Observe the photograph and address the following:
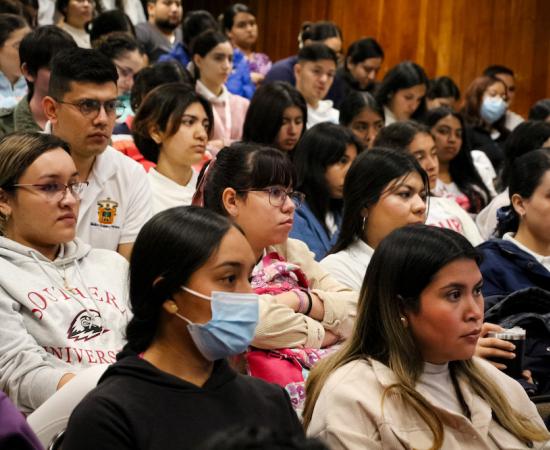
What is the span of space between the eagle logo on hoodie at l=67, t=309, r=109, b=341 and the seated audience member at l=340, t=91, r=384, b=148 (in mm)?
2640

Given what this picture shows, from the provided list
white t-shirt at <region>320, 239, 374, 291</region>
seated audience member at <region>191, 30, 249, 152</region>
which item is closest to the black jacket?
white t-shirt at <region>320, 239, 374, 291</region>

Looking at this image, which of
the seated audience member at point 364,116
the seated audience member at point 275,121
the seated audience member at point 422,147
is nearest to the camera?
the seated audience member at point 422,147

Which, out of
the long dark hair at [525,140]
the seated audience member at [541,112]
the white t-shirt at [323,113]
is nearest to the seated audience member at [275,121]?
the long dark hair at [525,140]

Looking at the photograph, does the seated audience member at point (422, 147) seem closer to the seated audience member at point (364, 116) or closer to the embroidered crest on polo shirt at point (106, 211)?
the seated audience member at point (364, 116)

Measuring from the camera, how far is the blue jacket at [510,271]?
3.13 metres

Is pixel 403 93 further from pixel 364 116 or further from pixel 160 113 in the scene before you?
pixel 160 113

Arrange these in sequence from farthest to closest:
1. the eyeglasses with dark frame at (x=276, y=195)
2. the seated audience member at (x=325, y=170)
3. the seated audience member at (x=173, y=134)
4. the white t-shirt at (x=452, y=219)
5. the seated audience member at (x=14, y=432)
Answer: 1. the white t-shirt at (x=452, y=219)
2. the seated audience member at (x=173, y=134)
3. the seated audience member at (x=325, y=170)
4. the eyeglasses with dark frame at (x=276, y=195)
5. the seated audience member at (x=14, y=432)

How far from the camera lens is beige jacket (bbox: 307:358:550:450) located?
6.46ft

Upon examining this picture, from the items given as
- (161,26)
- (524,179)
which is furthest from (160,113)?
(161,26)

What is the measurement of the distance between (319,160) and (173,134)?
0.57 meters

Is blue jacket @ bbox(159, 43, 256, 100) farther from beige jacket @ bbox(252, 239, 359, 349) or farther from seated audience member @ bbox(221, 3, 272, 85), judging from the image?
beige jacket @ bbox(252, 239, 359, 349)

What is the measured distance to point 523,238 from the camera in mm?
3373

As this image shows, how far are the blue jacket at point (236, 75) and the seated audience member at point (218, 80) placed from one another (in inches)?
15.2

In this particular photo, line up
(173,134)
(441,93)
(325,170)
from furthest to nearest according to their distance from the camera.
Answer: (441,93) < (173,134) < (325,170)
